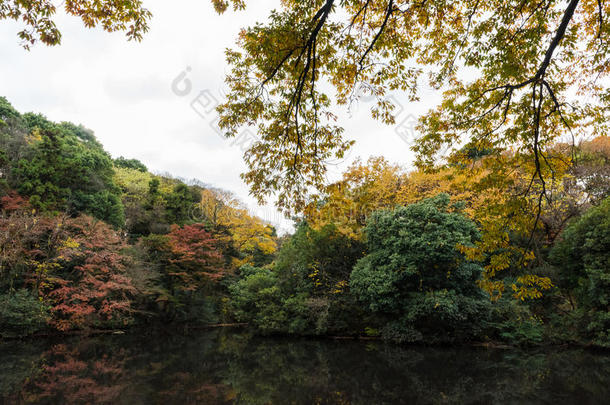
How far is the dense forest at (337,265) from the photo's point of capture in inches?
344

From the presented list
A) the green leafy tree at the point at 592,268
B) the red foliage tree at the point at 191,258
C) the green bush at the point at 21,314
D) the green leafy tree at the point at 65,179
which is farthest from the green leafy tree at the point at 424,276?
the green leafy tree at the point at 65,179

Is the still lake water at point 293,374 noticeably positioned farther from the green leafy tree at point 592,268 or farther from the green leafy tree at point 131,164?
the green leafy tree at point 131,164

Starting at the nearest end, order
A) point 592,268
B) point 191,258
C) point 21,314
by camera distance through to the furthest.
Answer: point 592,268, point 21,314, point 191,258

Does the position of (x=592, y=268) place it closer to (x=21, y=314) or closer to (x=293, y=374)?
(x=293, y=374)

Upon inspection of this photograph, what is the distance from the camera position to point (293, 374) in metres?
5.98

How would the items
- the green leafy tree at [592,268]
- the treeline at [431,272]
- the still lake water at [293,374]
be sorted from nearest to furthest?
the still lake water at [293,374] < the green leafy tree at [592,268] < the treeline at [431,272]

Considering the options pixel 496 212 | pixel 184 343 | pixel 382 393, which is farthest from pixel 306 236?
pixel 496 212

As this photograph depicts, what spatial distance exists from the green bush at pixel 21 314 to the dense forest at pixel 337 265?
0.03 meters

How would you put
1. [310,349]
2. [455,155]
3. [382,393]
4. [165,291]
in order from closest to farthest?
[455,155] < [382,393] < [310,349] < [165,291]

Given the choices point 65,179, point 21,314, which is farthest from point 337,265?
point 65,179

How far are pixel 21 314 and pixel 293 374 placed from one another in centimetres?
791

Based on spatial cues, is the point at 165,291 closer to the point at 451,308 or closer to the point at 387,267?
the point at 387,267

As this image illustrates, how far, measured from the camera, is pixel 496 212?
162 inches

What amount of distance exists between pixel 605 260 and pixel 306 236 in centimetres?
812
